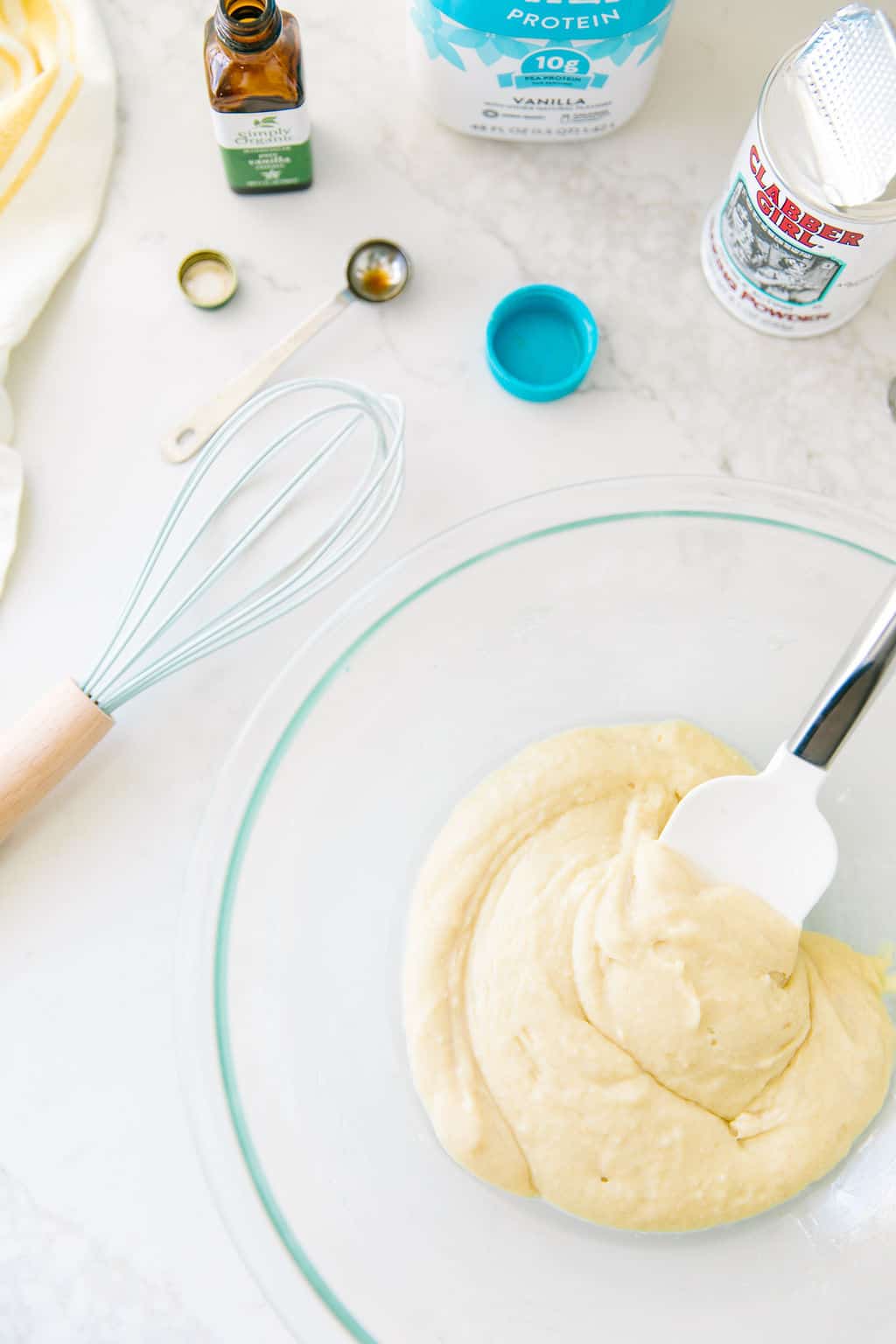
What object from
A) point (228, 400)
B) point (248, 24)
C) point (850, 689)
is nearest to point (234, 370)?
point (228, 400)

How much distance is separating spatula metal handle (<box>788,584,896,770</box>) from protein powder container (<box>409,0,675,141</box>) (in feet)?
1.61

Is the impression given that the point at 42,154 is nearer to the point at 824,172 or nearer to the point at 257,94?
the point at 257,94

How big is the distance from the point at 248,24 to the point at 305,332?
0.24 metres

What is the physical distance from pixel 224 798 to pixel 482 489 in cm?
35

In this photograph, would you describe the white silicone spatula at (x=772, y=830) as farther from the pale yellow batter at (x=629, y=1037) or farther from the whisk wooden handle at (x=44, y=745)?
the whisk wooden handle at (x=44, y=745)

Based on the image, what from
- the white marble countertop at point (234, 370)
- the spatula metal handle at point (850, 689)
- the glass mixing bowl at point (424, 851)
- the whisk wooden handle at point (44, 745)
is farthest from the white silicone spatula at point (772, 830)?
the whisk wooden handle at point (44, 745)

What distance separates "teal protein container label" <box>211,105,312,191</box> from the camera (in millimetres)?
862

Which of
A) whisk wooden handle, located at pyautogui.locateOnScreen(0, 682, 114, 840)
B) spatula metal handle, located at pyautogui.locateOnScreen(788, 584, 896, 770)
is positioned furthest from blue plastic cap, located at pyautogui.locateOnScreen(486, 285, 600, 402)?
whisk wooden handle, located at pyautogui.locateOnScreen(0, 682, 114, 840)

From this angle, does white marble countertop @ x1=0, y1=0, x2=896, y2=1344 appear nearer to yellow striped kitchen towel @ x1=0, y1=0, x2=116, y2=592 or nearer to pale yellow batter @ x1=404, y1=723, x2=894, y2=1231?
yellow striped kitchen towel @ x1=0, y1=0, x2=116, y2=592

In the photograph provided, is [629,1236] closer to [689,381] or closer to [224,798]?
[224,798]

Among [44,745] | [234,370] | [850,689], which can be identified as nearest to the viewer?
[850,689]

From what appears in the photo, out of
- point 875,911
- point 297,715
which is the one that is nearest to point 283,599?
point 297,715

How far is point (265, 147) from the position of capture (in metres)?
0.90

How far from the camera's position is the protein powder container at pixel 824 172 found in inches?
29.4
